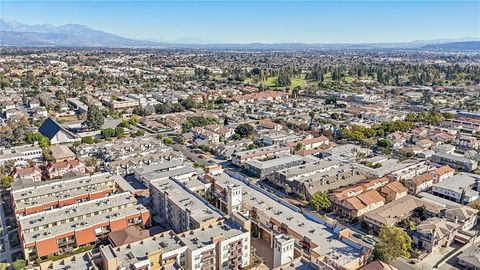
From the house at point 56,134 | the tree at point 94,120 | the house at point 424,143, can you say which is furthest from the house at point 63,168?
the house at point 424,143

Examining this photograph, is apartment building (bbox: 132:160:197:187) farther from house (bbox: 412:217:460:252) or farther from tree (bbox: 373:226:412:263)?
house (bbox: 412:217:460:252)

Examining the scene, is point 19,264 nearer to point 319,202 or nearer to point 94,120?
point 319,202

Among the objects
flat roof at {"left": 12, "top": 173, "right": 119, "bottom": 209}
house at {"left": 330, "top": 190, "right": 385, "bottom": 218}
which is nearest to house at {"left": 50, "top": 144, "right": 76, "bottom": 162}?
flat roof at {"left": 12, "top": 173, "right": 119, "bottom": 209}

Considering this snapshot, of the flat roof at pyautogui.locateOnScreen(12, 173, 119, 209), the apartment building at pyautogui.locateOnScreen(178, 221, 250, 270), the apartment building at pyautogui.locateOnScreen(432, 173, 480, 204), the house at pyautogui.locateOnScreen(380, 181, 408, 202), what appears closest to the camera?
the apartment building at pyautogui.locateOnScreen(178, 221, 250, 270)

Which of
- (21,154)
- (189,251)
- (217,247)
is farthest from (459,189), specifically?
(21,154)

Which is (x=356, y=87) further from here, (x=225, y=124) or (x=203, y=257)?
(x=203, y=257)

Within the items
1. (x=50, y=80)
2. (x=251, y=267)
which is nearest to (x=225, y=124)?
(x=251, y=267)

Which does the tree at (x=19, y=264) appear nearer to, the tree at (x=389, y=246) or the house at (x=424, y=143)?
the tree at (x=389, y=246)
